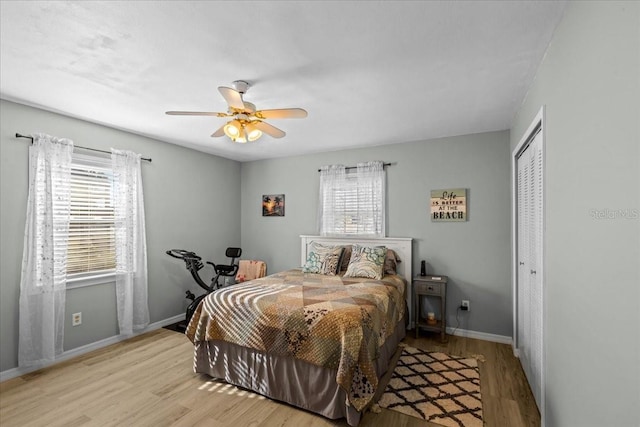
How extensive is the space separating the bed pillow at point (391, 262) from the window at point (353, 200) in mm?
314

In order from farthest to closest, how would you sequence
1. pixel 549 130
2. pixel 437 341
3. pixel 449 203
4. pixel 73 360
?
pixel 449 203
pixel 437 341
pixel 73 360
pixel 549 130

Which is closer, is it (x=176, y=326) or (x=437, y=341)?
(x=437, y=341)

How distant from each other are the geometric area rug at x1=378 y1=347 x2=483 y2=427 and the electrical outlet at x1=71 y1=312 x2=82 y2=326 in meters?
3.23

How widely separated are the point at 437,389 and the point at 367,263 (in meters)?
1.51

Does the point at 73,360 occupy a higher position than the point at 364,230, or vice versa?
the point at 364,230

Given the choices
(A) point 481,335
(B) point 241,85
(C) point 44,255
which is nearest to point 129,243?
(C) point 44,255

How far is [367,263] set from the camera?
12.2 ft

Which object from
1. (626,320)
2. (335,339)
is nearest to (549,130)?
(626,320)

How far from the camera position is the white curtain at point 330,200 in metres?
4.54

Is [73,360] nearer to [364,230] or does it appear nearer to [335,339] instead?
[335,339]

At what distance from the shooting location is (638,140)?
0.92 m

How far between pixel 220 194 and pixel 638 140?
496 cm

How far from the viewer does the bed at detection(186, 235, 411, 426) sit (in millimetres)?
2162

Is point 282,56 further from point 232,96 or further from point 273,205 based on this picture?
point 273,205
